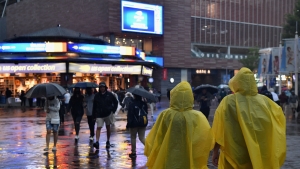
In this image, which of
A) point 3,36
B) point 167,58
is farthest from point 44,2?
point 167,58

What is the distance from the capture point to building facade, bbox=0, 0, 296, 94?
52.0m

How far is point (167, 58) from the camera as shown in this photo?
5400cm

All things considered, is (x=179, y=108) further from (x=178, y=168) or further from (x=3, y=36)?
(x=3, y=36)

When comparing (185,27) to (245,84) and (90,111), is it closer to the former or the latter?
(90,111)

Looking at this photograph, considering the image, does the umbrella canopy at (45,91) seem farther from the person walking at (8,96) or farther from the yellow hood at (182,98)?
the person walking at (8,96)

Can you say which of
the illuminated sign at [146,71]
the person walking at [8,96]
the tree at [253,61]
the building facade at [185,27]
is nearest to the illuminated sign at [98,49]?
the illuminated sign at [146,71]

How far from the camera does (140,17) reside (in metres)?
49.9

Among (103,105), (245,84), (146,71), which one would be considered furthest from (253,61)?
(245,84)

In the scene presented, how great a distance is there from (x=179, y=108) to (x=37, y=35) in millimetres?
34143

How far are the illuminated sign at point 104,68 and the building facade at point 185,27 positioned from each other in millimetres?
10873

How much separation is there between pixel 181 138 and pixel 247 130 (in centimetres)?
76

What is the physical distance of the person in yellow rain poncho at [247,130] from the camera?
4996 millimetres

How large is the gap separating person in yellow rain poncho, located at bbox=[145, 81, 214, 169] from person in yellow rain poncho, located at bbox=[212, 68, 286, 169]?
0.18m

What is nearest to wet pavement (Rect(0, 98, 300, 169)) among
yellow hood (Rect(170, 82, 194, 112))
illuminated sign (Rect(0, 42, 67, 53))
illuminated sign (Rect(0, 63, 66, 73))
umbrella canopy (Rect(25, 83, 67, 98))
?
umbrella canopy (Rect(25, 83, 67, 98))
